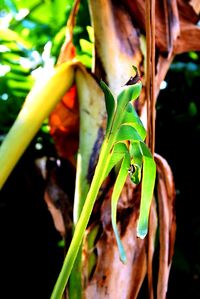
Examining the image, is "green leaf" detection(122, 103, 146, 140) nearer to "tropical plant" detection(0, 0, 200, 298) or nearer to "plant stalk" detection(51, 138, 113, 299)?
"plant stalk" detection(51, 138, 113, 299)

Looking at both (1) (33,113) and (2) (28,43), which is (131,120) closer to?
(1) (33,113)

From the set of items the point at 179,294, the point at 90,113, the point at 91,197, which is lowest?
the point at 179,294

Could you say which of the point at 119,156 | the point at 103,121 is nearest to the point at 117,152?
the point at 119,156

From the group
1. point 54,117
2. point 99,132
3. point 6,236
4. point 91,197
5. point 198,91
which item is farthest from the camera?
point 198,91

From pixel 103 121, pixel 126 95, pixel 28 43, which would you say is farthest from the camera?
pixel 28 43

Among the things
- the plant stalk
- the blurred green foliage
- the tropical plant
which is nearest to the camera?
the plant stalk

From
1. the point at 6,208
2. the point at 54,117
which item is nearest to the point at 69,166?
the point at 54,117

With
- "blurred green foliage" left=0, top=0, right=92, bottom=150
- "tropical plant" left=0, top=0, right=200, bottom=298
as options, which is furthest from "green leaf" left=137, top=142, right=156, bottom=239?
"blurred green foliage" left=0, top=0, right=92, bottom=150

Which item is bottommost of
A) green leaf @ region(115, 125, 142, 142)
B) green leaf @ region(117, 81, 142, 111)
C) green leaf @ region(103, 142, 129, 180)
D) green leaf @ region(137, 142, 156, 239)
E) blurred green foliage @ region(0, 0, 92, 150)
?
blurred green foliage @ region(0, 0, 92, 150)

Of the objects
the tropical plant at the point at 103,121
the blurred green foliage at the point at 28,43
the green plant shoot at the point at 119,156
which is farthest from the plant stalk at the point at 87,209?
the blurred green foliage at the point at 28,43

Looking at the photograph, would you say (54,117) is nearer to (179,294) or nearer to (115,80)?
(115,80)

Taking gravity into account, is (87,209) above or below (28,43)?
above
